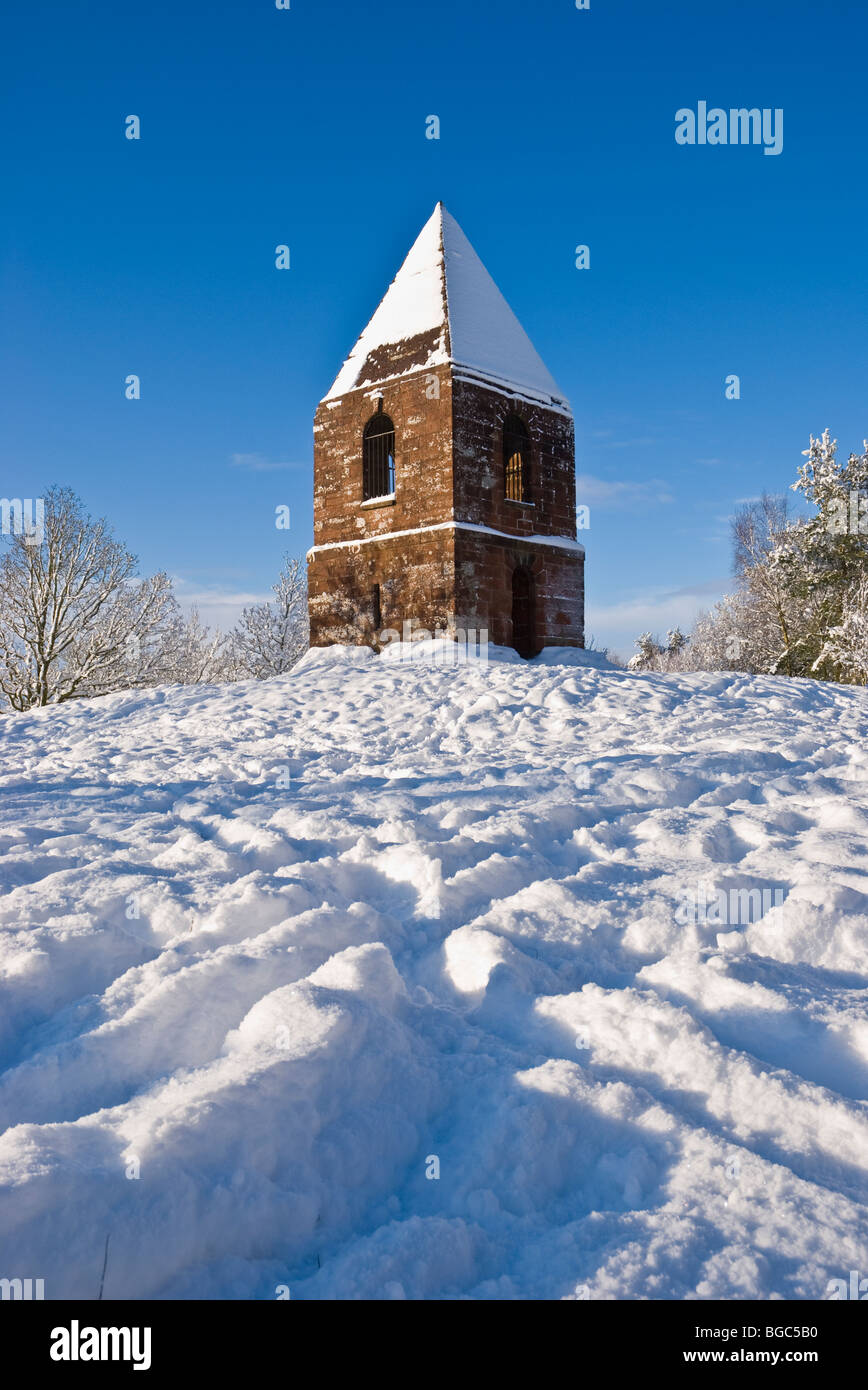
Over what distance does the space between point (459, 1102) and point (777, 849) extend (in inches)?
98.9

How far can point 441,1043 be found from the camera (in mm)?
2711

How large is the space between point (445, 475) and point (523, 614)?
3.04 metres

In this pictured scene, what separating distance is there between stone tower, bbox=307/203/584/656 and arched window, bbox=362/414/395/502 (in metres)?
0.02

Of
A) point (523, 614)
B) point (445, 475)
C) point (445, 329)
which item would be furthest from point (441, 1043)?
point (445, 329)

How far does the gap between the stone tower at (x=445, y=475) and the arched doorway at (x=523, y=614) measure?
26mm

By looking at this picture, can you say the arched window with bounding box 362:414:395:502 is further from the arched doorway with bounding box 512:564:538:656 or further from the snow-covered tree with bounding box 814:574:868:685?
the snow-covered tree with bounding box 814:574:868:685

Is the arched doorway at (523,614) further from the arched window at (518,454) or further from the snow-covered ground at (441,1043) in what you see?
the snow-covered ground at (441,1043)

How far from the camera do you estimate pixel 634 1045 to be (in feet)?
8.62

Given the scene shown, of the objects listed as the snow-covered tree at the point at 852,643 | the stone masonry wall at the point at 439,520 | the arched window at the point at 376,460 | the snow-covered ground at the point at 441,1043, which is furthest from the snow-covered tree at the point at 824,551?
the snow-covered ground at the point at 441,1043

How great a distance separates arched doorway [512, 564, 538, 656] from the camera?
14.7 meters

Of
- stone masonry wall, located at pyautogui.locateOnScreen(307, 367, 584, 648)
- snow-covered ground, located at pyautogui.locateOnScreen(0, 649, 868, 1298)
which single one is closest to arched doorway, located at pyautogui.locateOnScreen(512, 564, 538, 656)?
stone masonry wall, located at pyautogui.locateOnScreen(307, 367, 584, 648)

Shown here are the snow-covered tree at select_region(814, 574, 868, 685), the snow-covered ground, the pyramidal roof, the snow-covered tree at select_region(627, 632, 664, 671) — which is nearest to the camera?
the snow-covered ground

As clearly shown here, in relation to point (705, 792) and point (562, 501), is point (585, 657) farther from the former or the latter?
point (705, 792)

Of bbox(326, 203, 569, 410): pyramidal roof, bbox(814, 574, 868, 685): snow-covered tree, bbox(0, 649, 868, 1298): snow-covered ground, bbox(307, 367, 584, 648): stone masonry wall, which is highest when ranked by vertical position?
bbox(326, 203, 569, 410): pyramidal roof
